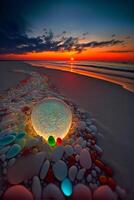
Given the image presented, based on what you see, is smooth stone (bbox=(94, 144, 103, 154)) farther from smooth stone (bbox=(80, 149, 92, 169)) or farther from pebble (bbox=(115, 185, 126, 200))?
pebble (bbox=(115, 185, 126, 200))

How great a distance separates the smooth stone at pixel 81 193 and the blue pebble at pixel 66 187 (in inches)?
0.7

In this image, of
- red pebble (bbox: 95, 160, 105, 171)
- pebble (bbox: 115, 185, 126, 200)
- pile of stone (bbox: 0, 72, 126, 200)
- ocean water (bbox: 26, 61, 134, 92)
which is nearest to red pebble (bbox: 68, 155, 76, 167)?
pile of stone (bbox: 0, 72, 126, 200)

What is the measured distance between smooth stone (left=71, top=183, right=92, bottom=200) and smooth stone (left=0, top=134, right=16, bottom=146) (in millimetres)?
352

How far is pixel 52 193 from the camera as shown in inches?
28.3

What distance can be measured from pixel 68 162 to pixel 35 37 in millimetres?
705

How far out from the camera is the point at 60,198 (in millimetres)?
716

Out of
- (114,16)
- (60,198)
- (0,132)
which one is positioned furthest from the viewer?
(114,16)

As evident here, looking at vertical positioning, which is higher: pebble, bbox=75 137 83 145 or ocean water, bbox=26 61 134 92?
ocean water, bbox=26 61 134 92

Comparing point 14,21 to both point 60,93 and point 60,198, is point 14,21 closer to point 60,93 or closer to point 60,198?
point 60,93

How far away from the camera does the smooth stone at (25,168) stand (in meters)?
0.75

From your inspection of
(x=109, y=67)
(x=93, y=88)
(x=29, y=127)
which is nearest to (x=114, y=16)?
(x=109, y=67)

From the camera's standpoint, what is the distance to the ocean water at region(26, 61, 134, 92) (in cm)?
111

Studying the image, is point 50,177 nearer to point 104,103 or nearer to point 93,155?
point 93,155

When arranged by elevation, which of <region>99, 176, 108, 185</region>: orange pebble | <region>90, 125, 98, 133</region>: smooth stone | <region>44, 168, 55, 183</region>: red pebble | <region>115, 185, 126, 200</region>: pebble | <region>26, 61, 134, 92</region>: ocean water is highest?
<region>26, 61, 134, 92</region>: ocean water
